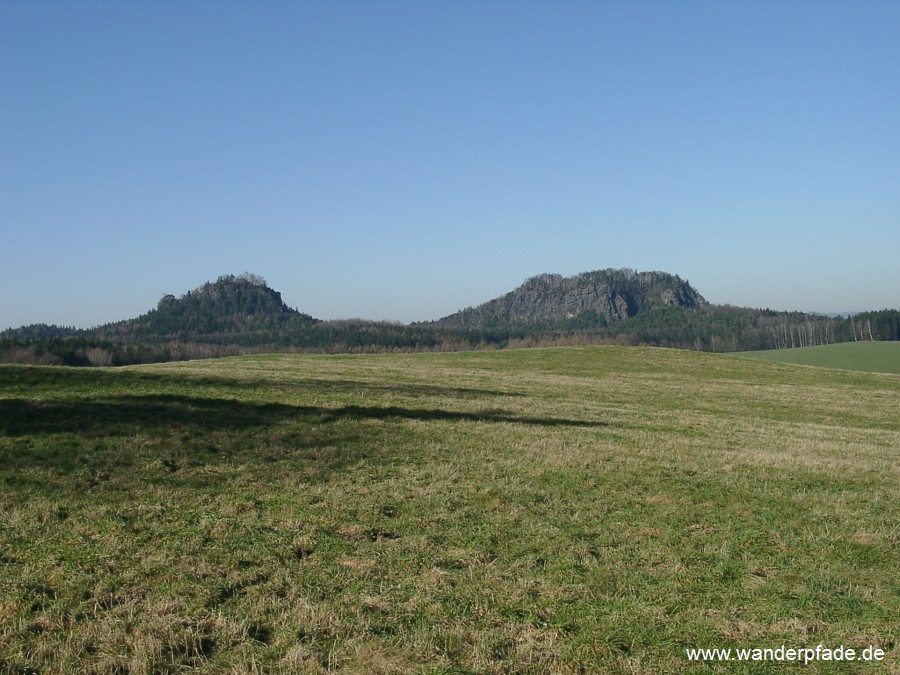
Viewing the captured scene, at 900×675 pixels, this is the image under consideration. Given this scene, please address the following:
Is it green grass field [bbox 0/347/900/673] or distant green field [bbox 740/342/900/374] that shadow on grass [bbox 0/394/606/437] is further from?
distant green field [bbox 740/342/900/374]

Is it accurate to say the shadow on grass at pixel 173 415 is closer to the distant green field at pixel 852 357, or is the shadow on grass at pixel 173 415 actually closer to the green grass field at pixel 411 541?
the green grass field at pixel 411 541

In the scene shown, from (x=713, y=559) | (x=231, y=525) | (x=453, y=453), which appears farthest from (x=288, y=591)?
(x=453, y=453)

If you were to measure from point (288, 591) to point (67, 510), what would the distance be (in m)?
5.27

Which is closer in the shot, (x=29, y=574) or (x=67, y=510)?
(x=29, y=574)

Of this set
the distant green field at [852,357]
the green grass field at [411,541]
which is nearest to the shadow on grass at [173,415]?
the green grass field at [411,541]

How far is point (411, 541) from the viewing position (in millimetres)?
9953

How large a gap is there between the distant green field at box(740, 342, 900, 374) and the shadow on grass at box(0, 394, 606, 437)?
68.0 m

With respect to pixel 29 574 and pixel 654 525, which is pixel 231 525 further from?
pixel 654 525

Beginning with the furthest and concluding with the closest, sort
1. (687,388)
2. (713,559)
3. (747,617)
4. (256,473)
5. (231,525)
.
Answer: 1. (687,388)
2. (256,473)
3. (231,525)
4. (713,559)
5. (747,617)

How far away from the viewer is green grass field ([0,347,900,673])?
22.0ft

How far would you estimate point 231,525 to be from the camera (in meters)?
10.4

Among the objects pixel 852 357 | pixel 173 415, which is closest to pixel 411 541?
pixel 173 415

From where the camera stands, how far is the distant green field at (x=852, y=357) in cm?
8462

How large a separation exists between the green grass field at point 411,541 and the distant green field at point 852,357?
7164 cm
